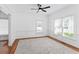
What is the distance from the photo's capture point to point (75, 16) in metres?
2.56

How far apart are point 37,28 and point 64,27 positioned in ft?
2.43

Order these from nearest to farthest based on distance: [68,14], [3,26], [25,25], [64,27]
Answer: [3,26] → [25,25] → [64,27] → [68,14]

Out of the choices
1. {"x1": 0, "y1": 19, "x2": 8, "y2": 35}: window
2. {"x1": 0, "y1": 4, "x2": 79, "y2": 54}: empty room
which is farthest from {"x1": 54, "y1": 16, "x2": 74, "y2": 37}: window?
{"x1": 0, "y1": 19, "x2": 8, "y2": 35}: window

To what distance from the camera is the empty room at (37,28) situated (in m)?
2.02

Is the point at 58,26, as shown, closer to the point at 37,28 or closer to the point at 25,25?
the point at 37,28

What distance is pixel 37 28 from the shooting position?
214 cm

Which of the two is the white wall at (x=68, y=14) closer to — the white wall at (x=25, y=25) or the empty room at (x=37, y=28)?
the empty room at (x=37, y=28)

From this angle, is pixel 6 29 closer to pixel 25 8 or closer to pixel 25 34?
pixel 25 34

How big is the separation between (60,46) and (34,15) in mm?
1172

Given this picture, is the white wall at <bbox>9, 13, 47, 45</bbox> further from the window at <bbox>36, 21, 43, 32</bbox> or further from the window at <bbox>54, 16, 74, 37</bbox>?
the window at <bbox>54, 16, 74, 37</bbox>

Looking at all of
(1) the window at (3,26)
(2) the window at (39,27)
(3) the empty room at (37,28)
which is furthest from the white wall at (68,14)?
(1) the window at (3,26)

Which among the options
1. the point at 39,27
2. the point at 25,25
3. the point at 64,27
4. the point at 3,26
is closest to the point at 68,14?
the point at 64,27
